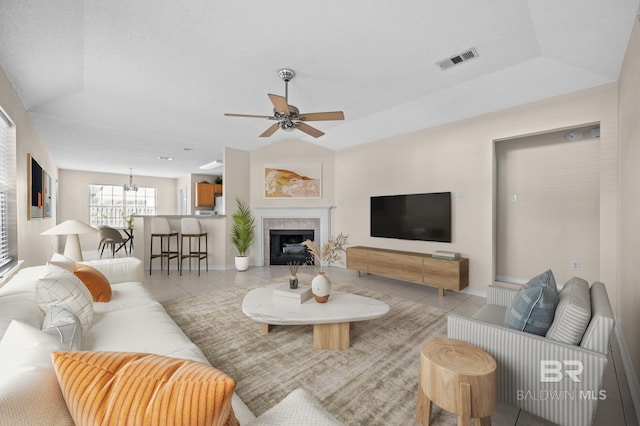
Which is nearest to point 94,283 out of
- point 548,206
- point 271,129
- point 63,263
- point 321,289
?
point 63,263

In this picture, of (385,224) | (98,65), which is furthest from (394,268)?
(98,65)

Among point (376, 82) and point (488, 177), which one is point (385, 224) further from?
point (376, 82)

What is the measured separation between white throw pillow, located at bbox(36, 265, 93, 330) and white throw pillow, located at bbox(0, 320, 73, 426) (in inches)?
38.6

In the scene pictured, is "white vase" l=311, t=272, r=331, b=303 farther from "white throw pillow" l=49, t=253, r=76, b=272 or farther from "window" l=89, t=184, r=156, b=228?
"window" l=89, t=184, r=156, b=228

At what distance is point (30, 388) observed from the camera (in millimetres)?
716

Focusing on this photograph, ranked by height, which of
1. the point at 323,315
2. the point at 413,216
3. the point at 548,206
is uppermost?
the point at 548,206

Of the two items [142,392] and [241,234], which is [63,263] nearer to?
[142,392]

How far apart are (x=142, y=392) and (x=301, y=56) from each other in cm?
288

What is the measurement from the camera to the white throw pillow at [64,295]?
Answer: 1.74 meters

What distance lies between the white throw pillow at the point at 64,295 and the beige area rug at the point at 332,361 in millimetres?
924

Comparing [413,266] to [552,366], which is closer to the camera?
[552,366]

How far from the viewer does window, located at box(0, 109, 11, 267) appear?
2617mm

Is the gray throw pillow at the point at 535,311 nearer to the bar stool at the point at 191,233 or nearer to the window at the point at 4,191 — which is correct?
the window at the point at 4,191

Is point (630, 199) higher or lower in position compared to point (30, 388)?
higher
